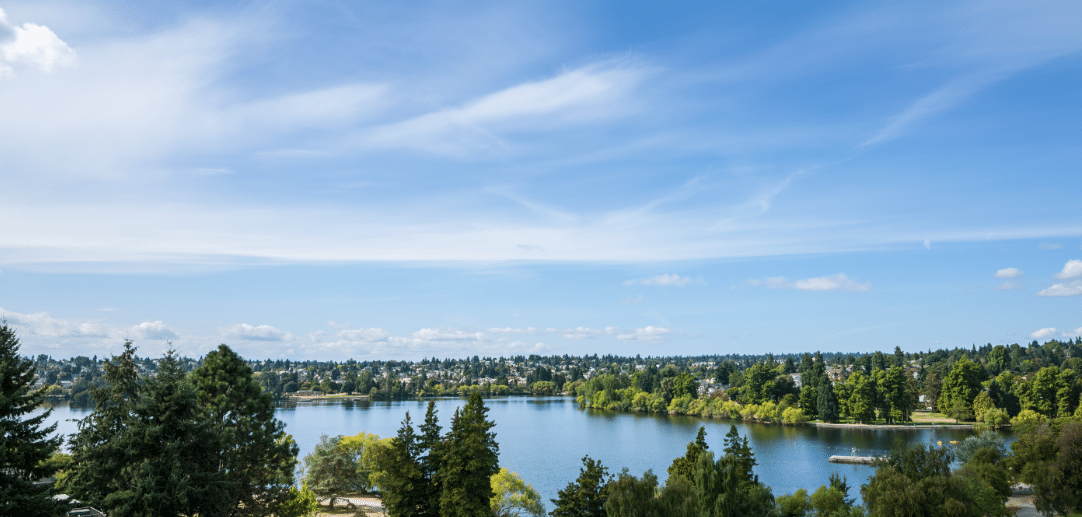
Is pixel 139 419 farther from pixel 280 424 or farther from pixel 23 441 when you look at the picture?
pixel 280 424

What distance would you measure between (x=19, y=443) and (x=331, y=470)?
2357cm

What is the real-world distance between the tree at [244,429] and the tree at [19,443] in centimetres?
654

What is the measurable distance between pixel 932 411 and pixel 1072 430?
2872 inches

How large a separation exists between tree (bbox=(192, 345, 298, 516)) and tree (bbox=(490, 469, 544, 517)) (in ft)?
33.9

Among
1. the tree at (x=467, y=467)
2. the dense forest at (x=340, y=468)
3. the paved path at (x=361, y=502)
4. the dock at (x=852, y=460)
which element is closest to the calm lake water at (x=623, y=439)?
the dock at (x=852, y=460)

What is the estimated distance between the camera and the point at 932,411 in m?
96.4

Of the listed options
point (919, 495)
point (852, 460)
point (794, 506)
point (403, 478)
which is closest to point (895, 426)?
point (852, 460)

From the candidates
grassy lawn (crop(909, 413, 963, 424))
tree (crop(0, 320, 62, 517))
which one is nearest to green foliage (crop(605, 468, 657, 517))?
tree (crop(0, 320, 62, 517))

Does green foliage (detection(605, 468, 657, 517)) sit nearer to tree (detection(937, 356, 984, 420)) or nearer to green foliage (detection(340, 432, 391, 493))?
green foliage (detection(340, 432, 391, 493))

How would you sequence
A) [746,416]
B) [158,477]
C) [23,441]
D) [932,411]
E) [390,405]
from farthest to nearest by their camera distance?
1. [390,405]
2. [932,411]
3. [746,416]
4. [158,477]
5. [23,441]

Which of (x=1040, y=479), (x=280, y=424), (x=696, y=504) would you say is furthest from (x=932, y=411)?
(x=280, y=424)

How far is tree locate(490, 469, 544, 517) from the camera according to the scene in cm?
3197

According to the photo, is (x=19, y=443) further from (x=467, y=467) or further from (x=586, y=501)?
(x=586, y=501)

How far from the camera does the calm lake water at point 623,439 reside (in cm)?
5322
